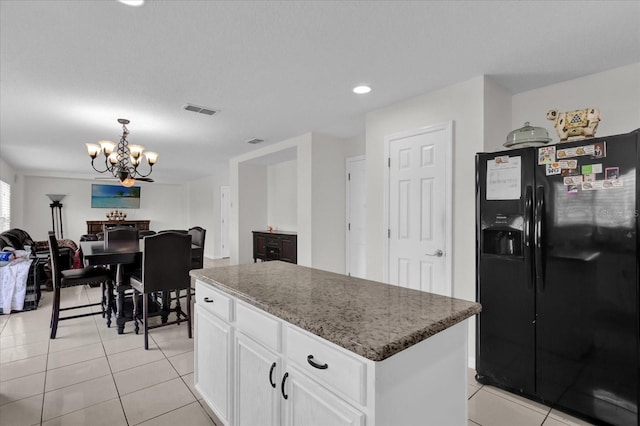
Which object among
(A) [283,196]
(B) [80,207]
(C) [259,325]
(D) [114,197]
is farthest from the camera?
(D) [114,197]

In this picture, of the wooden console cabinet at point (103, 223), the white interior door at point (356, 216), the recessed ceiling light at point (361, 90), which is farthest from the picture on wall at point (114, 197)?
the recessed ceiling light at point (361, 90)

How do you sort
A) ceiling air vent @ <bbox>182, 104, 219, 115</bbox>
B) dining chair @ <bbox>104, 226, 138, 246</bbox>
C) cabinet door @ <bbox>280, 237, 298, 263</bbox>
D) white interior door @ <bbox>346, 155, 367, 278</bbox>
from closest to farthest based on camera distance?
ceiling air vent @ <bbox>182, 104, 219, 115</bbox> < white interior door @ <bbox>346, 155, 367, 278</bbox> < dining chair @ <bbox>104, 226, 138, 246</bbox> < cabinet door @ <bbox>280, 237, 298, 263</bbox>

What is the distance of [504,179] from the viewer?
7.30 ft

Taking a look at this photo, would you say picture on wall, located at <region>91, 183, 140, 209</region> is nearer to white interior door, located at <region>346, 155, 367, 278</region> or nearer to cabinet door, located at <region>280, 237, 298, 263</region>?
cabinet door, located at <region>280, 237, 298, 263</region>

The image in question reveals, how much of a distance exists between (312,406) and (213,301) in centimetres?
93

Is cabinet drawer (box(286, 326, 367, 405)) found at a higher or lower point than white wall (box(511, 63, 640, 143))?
lower

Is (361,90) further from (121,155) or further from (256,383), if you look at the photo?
(121,155)

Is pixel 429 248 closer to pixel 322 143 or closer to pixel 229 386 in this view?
pixel 229 386

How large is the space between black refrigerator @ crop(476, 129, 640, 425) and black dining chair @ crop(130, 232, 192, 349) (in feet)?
8.93

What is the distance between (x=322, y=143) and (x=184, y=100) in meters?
2.04

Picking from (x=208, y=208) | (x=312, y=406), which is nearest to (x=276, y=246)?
(x=312, y=406)

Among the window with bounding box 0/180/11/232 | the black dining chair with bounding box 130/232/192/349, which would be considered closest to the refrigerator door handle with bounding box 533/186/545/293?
the black dining chair with bounding box 130/232/192/349

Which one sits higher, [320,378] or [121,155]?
[121,155]

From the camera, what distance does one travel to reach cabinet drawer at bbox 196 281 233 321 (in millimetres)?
1652
